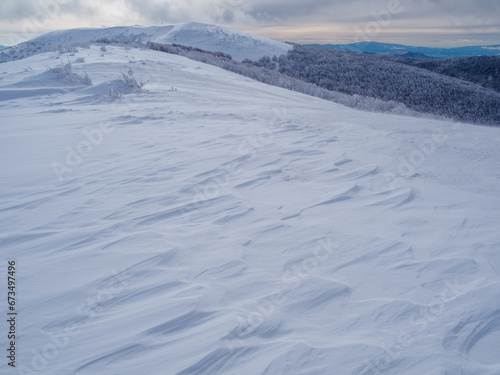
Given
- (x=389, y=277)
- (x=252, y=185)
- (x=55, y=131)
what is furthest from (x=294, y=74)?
(x=389, y=277)

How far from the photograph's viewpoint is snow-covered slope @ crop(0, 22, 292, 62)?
80.6 feet

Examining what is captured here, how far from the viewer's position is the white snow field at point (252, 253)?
1562 mm

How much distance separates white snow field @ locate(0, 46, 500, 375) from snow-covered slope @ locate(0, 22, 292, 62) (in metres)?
20.4

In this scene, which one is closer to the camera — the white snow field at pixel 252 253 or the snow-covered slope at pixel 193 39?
the white snow field at pixel 252 253

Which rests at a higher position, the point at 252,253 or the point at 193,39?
Answer: the point at 193,39

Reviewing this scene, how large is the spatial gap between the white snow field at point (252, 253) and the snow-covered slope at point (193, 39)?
20.4 m

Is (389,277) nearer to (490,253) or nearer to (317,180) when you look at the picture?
(490,253)

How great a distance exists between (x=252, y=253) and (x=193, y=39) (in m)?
28.6

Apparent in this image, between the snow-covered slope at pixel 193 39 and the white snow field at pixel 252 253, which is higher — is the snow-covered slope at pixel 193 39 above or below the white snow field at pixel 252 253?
above

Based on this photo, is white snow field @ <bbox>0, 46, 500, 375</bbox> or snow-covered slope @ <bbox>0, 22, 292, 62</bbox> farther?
snow-covered slope @ <bbox>0, 22, 292, 62</bbox>

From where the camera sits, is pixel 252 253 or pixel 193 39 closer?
pixel 252 253

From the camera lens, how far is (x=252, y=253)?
7.43 feet

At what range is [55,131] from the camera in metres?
5.15

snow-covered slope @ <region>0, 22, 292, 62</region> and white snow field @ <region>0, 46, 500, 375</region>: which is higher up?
snow-covered slope @ <region>0, 22, 292, 62</region>
